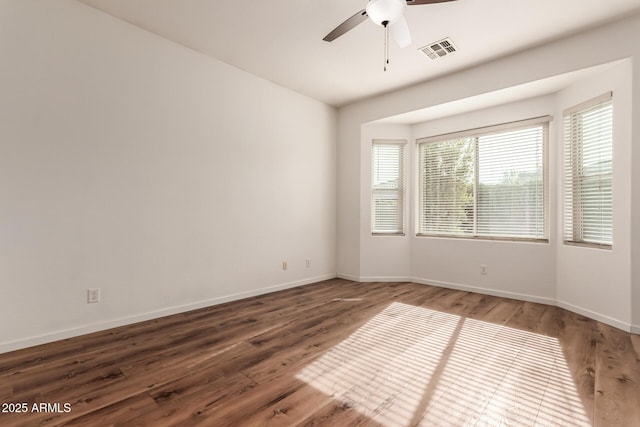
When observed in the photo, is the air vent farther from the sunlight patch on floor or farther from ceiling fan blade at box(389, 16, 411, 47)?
the sunlight patch on floor

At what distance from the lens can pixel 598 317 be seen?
3246mm

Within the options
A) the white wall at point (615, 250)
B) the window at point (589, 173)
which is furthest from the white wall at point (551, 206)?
the window at point (589, 173)

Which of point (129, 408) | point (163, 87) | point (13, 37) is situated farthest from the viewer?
point (163, 87)

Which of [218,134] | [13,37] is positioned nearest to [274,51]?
[218,134]

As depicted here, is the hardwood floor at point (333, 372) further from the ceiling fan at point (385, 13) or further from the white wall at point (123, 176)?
the ceiling fan at point (385, 13)

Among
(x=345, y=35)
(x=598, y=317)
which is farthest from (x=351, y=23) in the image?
(x=598, y=317)

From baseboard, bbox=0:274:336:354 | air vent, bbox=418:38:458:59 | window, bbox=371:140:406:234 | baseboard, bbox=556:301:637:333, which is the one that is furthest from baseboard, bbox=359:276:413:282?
air vent, bbox=418:38:458:59

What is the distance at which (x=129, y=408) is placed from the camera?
172cm

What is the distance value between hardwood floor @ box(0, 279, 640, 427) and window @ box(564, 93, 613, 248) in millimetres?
971

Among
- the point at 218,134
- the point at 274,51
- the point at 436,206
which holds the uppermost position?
the point at 274,51

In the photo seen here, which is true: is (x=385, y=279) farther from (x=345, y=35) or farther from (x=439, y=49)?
(x=345, y=35)

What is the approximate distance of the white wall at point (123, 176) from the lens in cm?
251

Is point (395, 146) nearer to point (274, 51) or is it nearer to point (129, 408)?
point (274, 51)

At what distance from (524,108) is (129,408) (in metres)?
4.97
